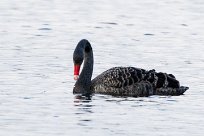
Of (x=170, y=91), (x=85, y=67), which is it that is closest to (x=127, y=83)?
(x=170, y=91)

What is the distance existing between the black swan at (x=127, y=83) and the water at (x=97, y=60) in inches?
12.8

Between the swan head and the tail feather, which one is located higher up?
the swan head

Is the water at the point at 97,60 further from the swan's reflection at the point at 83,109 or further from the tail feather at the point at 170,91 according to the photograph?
the tail feather at the point at 170,91

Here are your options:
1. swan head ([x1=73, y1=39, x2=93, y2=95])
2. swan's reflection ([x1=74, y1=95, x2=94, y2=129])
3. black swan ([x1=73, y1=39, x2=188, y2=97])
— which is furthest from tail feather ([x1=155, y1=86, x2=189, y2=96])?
swan's reflection ([x1=74, y1=95, x2=94, y2=129])

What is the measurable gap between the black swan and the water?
0.33 metres

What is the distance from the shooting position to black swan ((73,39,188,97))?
790 inches

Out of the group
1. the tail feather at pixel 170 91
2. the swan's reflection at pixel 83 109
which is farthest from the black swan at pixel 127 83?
the swan's reflection at pixel 83 109

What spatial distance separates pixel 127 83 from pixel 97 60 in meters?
3.81

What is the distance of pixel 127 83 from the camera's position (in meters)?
20.2

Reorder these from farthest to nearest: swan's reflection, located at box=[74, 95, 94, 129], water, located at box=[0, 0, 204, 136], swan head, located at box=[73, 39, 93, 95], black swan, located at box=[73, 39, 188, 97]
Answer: black swan, located at box=[73, 39, 188, 97] < swan head, located at box=[73, 39, 93, 95] < swan's reflection, located at box=[74, 95, 94, 129] < water, located at box=[0, 0, 204, 136]

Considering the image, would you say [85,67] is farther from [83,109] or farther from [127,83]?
[83,109]

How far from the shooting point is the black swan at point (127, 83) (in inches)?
790

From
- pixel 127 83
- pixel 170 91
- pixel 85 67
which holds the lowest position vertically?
pixel 170 91

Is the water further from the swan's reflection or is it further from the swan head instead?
the swan head
